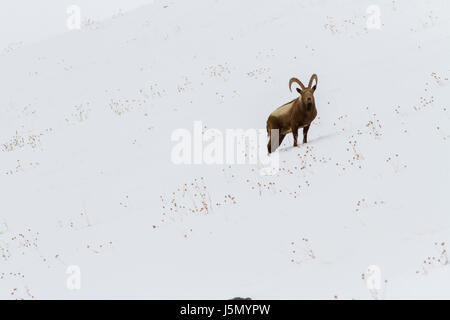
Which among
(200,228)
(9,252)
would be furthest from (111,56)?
(200,228)

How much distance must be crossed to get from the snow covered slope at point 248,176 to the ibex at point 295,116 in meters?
0.50

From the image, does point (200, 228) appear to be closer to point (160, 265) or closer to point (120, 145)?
point (160, 265)

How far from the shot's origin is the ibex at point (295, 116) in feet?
36.0

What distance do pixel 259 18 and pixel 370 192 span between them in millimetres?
20941

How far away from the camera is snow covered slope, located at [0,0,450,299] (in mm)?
6391

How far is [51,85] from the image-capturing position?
2648cm

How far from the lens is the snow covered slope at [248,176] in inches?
252

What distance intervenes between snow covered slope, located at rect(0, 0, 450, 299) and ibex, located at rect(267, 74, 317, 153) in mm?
496

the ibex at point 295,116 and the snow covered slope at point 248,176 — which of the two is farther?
the ibex at point 295,116

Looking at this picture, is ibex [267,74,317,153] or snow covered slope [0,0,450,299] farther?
ibex [267,74,317,153]

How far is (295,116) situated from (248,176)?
6.52ft

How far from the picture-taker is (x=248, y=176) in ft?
33.9

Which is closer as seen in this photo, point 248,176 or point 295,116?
A: point 248,176

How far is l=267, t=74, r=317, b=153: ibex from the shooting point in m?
11.0
